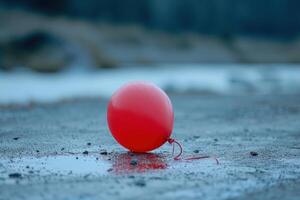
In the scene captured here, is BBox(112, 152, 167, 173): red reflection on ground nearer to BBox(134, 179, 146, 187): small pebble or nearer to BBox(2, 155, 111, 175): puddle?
BBox(2, 155, 111, 175): puddle

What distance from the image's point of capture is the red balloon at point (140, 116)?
7008 millimetres

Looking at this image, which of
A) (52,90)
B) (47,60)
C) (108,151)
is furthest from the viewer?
(47,60)

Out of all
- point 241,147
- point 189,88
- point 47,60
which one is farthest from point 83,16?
point 241,147

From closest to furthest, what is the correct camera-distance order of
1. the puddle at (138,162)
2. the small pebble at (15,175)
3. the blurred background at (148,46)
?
1. the small pebble at (15,175)
2. the puddle at (138,162)
3. the blurred background at (148,46)

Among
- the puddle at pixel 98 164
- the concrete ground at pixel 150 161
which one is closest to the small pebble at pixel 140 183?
the concrete ground at pixel 150 161

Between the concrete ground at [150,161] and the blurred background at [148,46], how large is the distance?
7262mm

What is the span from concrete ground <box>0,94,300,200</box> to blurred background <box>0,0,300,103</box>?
726cm

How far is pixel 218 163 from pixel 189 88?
13.8m

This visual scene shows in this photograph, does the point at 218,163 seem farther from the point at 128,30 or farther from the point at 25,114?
the point at 128,30

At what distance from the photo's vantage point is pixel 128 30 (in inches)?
1355

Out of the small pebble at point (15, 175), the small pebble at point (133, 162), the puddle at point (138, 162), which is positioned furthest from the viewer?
the small pebble at point (133, 162)

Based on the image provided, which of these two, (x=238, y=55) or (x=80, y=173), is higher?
Answer: (x=238, y=55)

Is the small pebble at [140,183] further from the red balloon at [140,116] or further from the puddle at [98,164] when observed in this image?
the red balloon at [140,116]

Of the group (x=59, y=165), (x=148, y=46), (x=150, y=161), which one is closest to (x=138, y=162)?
(x=150, y=161)
